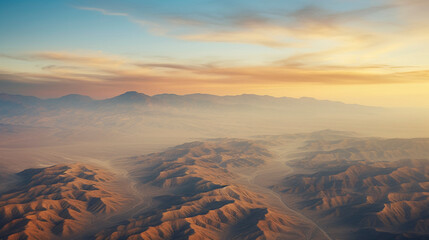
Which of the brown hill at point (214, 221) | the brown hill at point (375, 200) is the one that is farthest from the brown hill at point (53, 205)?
the brown hill at point (375, 200)

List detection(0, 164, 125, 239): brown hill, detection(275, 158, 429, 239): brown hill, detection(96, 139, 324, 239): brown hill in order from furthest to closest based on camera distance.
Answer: detection(275, 158, 429, 239): brown hill < detection(0, 164, 125, 239): brown hill < detection(96, 139, 324, 239): brown hill

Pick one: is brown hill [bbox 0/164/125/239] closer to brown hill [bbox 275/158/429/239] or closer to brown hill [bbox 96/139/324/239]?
brown hill [bbox 96/139/324/239]

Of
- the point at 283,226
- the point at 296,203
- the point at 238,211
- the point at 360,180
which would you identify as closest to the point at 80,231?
the point at 238,211

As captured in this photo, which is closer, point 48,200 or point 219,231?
point 219,231

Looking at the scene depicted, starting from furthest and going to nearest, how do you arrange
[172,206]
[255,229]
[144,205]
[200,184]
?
[200,184], [144,205], [172,206], [255,229]

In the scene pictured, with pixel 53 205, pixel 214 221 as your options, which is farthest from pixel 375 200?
pixel 53 205

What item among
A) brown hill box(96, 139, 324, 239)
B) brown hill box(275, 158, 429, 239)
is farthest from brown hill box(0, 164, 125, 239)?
brown hill box(275, 158, 429, 239)

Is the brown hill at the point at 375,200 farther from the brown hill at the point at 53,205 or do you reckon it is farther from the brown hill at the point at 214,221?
the brown hill at the point at 53,205

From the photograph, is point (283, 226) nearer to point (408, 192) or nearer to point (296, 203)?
point (296, 203)
